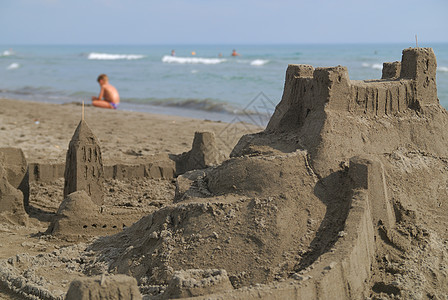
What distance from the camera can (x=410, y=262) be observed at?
473 cm

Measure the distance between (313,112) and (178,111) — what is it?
13620 millimetres

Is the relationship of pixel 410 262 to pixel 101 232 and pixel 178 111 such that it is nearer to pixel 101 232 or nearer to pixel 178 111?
pixel 101 232

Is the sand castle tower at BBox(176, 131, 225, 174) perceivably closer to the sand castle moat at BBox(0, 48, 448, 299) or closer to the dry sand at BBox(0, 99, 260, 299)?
the dry sand at BBox(0, 99, 260, 299)

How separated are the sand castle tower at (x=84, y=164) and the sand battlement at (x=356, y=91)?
2.54 m

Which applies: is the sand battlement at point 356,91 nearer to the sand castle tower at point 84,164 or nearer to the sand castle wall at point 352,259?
the sand castle wall at point 352,259

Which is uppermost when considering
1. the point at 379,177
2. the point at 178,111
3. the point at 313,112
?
the point at 313,112

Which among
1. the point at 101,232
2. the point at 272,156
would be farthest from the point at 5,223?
the point at 272,156

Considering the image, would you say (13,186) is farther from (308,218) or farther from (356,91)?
(356,91)

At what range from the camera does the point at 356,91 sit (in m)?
5.42

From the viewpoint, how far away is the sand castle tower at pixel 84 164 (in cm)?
736

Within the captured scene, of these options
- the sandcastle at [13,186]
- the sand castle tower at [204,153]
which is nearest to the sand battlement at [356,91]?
the sand castle tower at [204,153]

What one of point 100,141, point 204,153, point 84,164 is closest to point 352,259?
point 84,164

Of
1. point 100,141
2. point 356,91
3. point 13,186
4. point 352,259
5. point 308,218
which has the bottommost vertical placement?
point 100,141

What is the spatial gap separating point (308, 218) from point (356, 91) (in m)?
1.35
